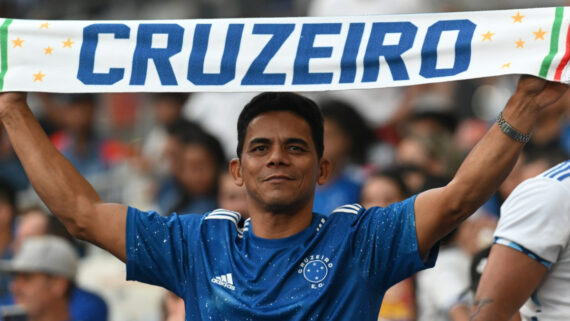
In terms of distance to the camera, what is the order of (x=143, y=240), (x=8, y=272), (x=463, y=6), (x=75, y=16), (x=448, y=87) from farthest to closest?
(x=75, y=16) < (x=463, y=6) < (x=448, y=87) < (x=8, y=272) < (x=143, y=240)

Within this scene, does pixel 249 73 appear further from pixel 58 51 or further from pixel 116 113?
pixel 116 113

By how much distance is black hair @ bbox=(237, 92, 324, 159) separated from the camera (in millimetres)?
4281

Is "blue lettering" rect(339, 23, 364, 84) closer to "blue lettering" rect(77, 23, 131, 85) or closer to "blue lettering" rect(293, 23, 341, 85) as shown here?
"blue lettering" rect(293, 23, 341, 85)

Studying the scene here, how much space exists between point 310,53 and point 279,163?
48 centimetres

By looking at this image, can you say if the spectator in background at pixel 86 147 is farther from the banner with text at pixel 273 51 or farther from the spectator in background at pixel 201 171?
the banner with text at pixel 273 51

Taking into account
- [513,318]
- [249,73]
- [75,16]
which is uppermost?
[75,16]

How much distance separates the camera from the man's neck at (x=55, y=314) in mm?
6770

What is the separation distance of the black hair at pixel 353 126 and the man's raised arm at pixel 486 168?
14.1 ft

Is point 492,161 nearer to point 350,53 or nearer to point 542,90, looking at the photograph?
point 542,90

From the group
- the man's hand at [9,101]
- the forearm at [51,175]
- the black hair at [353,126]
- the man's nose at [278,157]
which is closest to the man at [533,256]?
the man's nose at [278,157]

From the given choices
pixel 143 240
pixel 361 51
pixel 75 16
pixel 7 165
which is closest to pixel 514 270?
pixel 361 51

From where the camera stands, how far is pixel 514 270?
4.33 meters

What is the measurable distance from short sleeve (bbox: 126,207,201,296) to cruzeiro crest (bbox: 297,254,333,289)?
1.54ft

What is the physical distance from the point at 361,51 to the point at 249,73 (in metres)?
0.44
